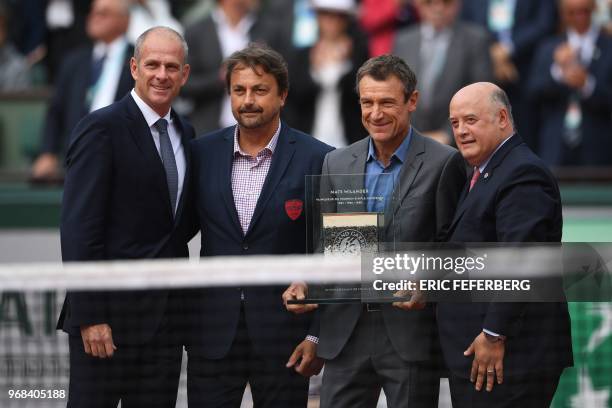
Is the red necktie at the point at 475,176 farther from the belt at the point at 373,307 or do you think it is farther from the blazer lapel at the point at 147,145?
the blazer lapel at the point at 147,145

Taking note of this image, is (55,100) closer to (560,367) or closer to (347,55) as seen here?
(347,55)

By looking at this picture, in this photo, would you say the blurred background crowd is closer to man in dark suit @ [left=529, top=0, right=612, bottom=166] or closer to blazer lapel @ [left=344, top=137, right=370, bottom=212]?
man in dark suit @ [left=529, top=0, right=612, bottom=166]

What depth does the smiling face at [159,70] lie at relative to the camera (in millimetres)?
6637

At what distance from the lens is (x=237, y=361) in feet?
21.3

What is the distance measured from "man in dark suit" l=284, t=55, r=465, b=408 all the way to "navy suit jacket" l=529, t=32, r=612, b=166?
4.78 meters

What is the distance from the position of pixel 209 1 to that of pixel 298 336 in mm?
6453

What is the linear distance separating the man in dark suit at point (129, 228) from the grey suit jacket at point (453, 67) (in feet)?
13.8

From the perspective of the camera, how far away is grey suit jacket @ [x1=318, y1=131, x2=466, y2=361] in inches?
247

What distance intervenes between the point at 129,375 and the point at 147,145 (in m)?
1.11

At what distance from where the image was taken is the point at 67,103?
10.6 meters

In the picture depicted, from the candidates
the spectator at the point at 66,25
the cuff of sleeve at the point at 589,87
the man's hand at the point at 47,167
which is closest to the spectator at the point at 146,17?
the spectator at the point at 66,25

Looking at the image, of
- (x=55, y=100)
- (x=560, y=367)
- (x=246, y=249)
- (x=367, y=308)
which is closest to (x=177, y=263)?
(x=246, y=249)

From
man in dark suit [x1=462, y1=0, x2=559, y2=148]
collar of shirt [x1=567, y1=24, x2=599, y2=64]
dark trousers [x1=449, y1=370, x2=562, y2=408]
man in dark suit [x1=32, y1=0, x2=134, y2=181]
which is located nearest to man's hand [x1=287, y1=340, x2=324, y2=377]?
dark trousers [x1=449, y1=370, x2=562, y2=408]

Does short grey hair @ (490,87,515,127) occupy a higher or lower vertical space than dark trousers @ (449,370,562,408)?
higher
